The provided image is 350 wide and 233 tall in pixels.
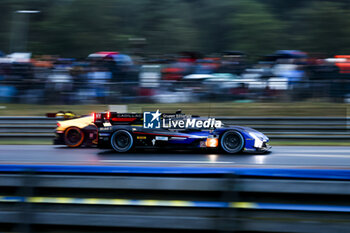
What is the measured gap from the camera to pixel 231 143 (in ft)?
27.5

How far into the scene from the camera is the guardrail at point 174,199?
3.08 meters

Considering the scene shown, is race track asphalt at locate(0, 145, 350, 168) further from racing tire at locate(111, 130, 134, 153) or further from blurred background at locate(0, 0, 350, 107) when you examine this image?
blurred background at locate(0, 0, 350, 107)

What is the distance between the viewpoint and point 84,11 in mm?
32625

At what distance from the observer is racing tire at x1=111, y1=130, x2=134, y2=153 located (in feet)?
28.8

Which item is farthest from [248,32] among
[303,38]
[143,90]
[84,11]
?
[143,90]

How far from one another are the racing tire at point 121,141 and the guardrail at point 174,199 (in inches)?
207

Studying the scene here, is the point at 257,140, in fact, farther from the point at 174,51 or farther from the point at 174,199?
the point at 174,51

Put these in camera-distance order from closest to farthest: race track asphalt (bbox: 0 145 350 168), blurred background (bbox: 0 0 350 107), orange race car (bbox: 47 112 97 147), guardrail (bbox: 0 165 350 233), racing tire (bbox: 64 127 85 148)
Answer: guardrail (bbox: 0 165 350 233), race track asphalt (bbox: 0 145 350 168), orange race car (bbox: 47 112 97 147), racing tire (bbox: 64 127 85 148), blurred background (bbox: 0 0 350 107)

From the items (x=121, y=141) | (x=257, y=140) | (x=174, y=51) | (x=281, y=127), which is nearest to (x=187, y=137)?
(x=257, y=140)

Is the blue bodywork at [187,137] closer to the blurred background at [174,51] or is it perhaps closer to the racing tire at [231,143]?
the racing tire at [231,143]

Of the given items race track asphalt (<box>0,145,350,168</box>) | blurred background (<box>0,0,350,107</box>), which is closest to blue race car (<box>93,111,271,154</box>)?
race track asphalt (<box>0,145,350,168</box>)

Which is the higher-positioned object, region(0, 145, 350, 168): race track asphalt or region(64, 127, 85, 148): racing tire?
region(64, 127, 85, 148): racing tire

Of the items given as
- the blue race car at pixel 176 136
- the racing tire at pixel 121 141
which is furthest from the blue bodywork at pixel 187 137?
the racing tire at pixel 121 141

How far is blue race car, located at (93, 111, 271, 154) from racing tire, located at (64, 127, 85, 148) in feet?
4.14
